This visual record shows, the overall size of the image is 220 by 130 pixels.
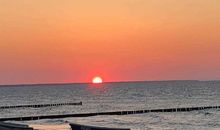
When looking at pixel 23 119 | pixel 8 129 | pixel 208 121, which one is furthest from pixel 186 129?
pixel 8 129

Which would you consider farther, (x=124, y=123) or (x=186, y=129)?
(x=124, y=123)

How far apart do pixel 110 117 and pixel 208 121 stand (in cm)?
2287

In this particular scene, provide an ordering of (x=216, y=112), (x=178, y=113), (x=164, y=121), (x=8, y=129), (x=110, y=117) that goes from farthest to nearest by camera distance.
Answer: (x=216, y=112) < (x=178, y=113) < (x=110, y=117) < (x=164, y=121) < (x=8, y=129)

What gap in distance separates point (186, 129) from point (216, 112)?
4175 cm

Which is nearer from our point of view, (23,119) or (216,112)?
(23,119)

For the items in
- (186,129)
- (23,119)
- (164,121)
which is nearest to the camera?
(186,129)

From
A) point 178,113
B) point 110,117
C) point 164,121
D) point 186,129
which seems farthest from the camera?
point 178,113

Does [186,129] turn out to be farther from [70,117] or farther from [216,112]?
[216,112]

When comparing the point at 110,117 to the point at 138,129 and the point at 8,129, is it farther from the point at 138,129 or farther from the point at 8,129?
the point at 8,129

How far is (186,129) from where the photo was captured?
89.4m

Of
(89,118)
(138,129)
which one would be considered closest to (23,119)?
(89,118)

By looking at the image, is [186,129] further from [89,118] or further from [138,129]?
[89,118]

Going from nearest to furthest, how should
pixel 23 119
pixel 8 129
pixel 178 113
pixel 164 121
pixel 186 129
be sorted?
1. pixel 8 129
2. pixel 186 129
3. pixel 23 119
4. pixel 164 121
5. pixel 178 113

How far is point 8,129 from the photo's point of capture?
59.3m
